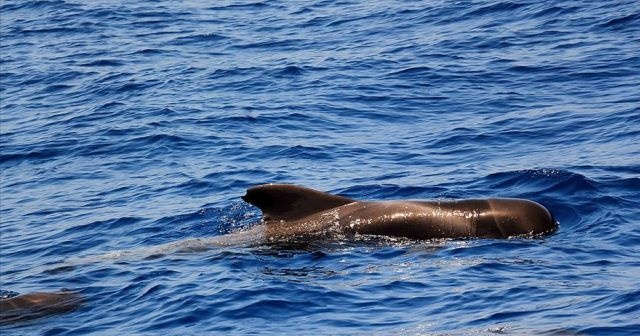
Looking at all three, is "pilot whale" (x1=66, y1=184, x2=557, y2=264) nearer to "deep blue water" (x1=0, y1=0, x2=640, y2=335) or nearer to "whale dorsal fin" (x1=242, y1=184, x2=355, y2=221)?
"whale dorsal fin" (x1=242, y1=184, x2=355, y2=221)

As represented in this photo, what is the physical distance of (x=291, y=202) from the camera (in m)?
15.8

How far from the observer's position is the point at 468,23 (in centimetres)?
3055

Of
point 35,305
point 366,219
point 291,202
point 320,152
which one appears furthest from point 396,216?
point 320,152

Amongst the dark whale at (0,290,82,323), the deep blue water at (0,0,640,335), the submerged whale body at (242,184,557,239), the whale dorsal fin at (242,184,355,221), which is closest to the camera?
the deep blue water at (0,0,640,335)

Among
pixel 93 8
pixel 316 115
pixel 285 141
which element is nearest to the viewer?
pixel 285 141

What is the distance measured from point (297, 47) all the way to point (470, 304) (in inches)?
732

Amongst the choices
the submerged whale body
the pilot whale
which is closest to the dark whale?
the pilot whale

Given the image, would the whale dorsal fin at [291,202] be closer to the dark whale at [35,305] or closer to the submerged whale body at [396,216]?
the submerged whale body at [396,216]

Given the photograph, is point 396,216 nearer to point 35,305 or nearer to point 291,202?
point 291,202

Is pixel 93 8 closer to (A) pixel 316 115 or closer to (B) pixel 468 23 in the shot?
(B) pixel 468 23

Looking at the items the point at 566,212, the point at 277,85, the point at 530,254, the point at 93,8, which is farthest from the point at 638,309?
the point at 93,8

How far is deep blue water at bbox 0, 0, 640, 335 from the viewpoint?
13195 mm

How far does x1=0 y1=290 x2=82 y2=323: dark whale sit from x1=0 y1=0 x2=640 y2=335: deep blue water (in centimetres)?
22

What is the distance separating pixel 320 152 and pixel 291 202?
5728mm
